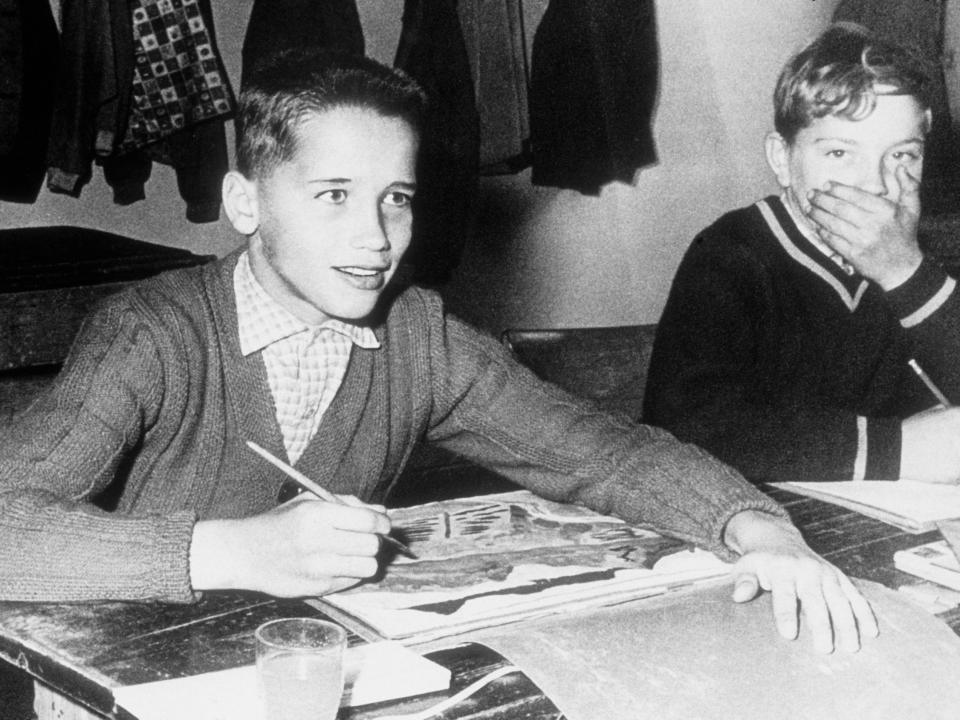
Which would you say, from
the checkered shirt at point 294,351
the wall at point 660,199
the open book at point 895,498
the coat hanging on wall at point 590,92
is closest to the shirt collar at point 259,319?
the checkered shirt at point 294,351

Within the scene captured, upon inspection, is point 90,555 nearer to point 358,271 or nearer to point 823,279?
point 358,271

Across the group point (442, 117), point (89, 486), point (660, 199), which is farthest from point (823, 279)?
point (660, 199)

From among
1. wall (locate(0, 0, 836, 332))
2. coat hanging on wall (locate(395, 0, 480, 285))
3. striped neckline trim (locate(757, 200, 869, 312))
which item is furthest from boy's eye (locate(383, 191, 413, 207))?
wall (locate(0, 0, 836, 332))

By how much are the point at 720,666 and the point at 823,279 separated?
1.05 m

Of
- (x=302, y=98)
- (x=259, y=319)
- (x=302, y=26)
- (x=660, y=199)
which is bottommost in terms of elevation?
(x=259, y=319)

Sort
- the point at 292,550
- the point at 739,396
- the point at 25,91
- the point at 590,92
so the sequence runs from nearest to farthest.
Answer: the point at 292,550 → the point at 739,396 → the point at 25,91 → the point at 590,92

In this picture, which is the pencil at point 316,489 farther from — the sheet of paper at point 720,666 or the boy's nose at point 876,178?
the boy's nose at point 876,178

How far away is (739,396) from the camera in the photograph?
5.10 feet

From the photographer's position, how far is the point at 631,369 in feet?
5.91

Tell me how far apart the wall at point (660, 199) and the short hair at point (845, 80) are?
6.53 ft

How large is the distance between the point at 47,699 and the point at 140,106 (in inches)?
89.2

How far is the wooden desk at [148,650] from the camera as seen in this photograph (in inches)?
30.4

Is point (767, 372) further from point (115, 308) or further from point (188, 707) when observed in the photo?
point (188, 707)

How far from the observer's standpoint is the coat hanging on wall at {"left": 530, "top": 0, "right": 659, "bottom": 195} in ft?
10.3
